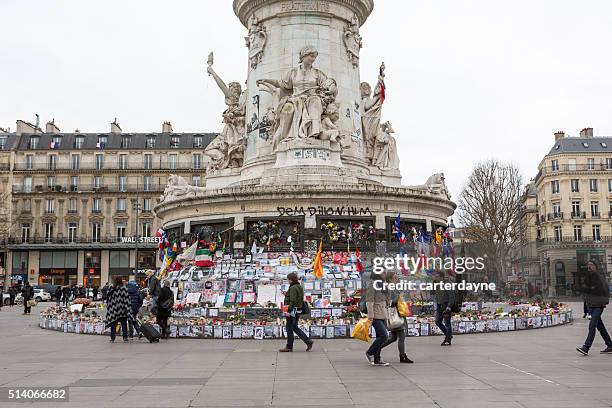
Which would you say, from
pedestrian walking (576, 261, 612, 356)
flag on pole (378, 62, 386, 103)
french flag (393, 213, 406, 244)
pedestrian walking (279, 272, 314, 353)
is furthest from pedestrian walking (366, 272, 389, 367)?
flag on pole (378, 62, 386, 103)

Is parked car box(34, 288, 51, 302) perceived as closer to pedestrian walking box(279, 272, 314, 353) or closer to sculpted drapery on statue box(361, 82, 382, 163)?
sculpted drapery on statue box(361, 82, 382, 163)

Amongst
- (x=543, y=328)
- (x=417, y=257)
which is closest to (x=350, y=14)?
(x=417, y=257)

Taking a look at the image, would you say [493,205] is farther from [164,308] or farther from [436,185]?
[164,308]

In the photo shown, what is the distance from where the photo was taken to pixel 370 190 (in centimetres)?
2730

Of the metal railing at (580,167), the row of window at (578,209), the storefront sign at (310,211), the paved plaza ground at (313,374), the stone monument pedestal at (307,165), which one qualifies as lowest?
the paved plaza ground at (313,374)

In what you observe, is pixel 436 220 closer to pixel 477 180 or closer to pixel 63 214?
pixel 477 180

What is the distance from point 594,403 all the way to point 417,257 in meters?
13.4

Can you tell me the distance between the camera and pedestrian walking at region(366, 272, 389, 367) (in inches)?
515

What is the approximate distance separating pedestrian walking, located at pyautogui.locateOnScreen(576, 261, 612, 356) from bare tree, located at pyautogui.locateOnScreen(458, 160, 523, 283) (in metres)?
38.1

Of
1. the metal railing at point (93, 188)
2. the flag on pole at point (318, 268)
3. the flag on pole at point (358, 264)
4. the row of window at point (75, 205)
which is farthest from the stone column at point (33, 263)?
the flag on pole at point (318, 268)

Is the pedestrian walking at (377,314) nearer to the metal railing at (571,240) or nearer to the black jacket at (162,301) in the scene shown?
the black jacket at (162,301)

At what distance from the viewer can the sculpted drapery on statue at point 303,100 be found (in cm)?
2923

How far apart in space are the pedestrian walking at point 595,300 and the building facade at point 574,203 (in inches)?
2334

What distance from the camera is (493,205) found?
2197 inches
